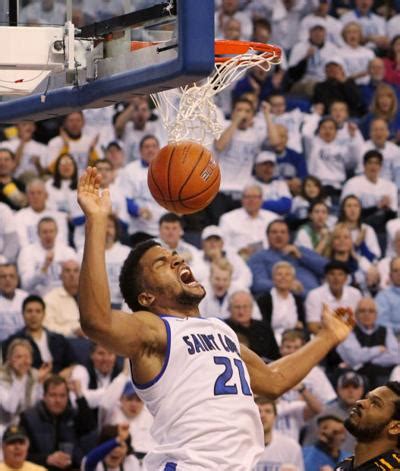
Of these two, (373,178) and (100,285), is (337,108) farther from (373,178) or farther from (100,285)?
(100,285)

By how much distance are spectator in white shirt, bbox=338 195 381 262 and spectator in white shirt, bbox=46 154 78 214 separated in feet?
8.42

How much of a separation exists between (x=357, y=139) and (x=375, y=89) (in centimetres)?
117

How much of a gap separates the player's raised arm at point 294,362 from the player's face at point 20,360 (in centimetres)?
351

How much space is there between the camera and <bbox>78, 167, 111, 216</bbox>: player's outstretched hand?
4.36 metres

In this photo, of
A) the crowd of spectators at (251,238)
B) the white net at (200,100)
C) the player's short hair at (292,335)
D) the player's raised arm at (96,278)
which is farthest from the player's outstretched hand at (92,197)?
the player's short hair at (292,335)

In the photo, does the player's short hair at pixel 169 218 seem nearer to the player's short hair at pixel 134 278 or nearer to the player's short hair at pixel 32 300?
the player's short hair at pixel 32 300

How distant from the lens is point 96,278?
429 centimetres

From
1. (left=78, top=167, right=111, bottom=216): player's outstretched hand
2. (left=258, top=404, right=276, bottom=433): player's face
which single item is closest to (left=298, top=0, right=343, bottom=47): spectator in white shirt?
(left=258, top=404, right=276, bottom=433): player's face

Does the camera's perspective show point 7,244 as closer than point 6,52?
No

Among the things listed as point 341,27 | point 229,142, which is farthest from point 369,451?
point 341,27

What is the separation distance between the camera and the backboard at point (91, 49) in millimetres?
4294

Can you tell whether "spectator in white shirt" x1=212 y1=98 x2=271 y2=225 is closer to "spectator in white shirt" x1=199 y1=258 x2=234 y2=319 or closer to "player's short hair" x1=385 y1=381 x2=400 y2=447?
"spectator in white shirt" x1=199 y1=258 x2=234 y2=319

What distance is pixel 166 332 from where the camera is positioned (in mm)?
4715

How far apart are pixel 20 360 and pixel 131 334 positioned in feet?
13.3
